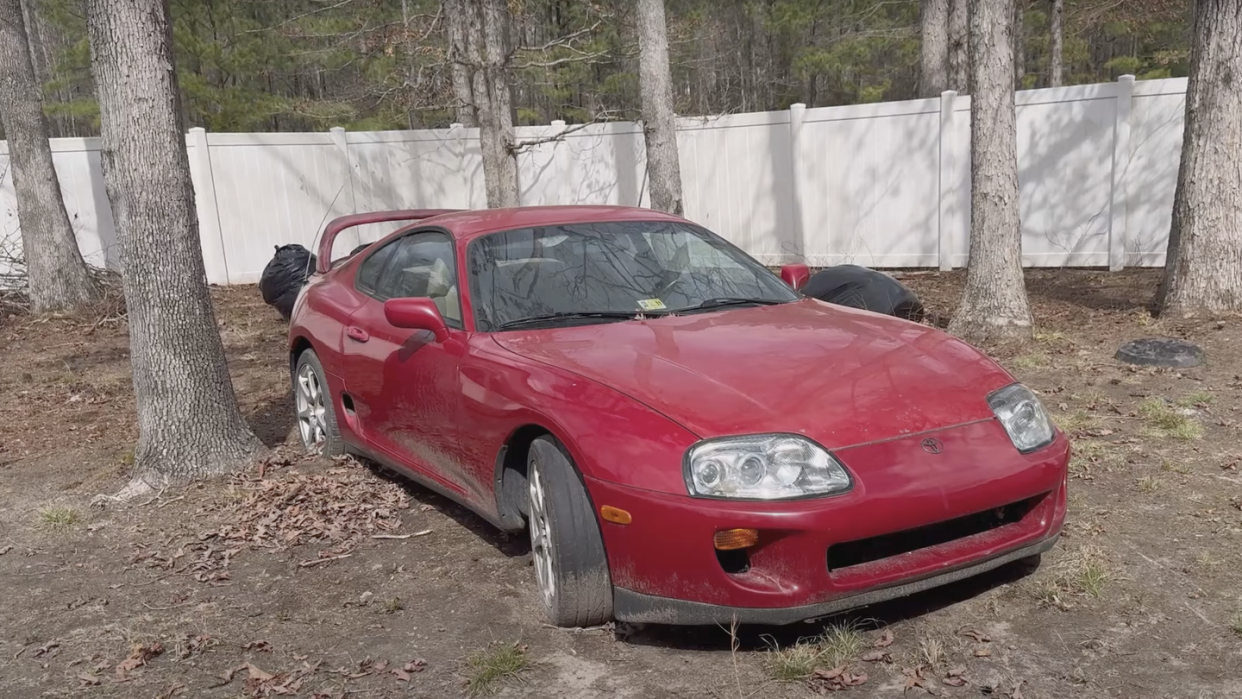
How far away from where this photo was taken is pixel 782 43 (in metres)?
29.7

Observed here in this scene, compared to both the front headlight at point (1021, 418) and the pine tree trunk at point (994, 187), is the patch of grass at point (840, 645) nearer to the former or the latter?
the front headlight at point (1021, 418)

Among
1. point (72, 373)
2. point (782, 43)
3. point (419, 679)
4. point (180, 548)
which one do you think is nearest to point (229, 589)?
point (180, 548)

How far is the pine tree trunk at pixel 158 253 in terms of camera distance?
16.9 ft

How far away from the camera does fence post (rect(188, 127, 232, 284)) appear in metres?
13.1

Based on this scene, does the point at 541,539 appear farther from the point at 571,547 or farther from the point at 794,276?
the point at 794,276

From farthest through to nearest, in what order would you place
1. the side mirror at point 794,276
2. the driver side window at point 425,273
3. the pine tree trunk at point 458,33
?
the pine tree trunk at point 458,33 → the side mirror at point 794,276 → the driver side window at point 425,273

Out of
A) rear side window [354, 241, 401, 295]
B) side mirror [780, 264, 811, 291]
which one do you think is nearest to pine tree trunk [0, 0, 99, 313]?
rear side window [354, 241, 401, 295]

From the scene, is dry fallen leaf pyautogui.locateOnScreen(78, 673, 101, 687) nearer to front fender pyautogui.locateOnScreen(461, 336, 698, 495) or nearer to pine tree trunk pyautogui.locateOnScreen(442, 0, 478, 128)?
front fender pyautogui.locateOnScreen(461, 336, 698, 495)

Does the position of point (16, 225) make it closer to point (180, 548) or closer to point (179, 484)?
point (179, 484)

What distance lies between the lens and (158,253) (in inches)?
210

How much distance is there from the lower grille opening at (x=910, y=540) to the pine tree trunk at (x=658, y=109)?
24.1 feet

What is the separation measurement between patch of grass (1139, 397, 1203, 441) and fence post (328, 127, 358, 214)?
11.1 metres

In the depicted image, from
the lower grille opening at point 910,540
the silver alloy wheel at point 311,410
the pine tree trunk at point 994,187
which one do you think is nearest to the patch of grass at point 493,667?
the lower grille opening at point 910,540

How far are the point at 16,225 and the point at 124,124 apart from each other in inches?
358
